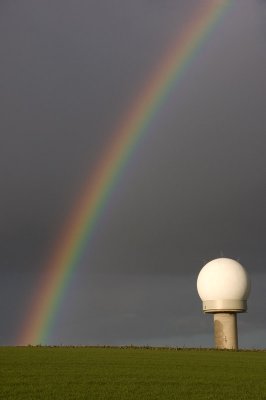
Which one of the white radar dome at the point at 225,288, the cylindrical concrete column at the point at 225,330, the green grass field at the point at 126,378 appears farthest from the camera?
the cylindrical concrete column at the point at 225,330

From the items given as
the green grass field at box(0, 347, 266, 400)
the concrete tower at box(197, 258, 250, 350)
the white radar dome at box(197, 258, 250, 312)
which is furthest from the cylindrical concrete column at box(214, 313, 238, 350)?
the green grass field at box(0, 347, 266, 400)

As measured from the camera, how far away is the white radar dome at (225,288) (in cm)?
6050

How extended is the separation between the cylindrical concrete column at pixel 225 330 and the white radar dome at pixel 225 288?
118 cm

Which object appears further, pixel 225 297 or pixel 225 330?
pixel 225 330

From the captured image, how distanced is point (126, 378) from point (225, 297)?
35954mm

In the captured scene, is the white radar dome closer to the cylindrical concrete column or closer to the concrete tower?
the concrete tower

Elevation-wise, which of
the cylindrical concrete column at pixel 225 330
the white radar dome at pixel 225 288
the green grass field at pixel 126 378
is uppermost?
the white radar dome at pixel 225 288

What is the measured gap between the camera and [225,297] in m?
60.5

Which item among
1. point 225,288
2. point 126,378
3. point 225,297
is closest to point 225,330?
point 225,297

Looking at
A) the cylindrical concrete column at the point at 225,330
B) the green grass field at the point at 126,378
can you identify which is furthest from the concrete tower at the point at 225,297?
the green grass field at the point at 126,378

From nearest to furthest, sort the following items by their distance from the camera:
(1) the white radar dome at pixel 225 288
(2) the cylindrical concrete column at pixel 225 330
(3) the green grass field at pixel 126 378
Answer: (3) the green grass field at pixel 126 378, (1) the white radar dome at pixel 225 288, (2) the cylindrical concrete column at pixel 225 330

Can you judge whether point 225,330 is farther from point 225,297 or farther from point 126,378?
point 126,378

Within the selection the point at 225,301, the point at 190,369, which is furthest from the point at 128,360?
the point at 225,301

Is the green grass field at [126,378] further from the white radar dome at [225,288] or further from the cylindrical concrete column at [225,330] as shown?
the cylindrical concrete column at [225,330]
